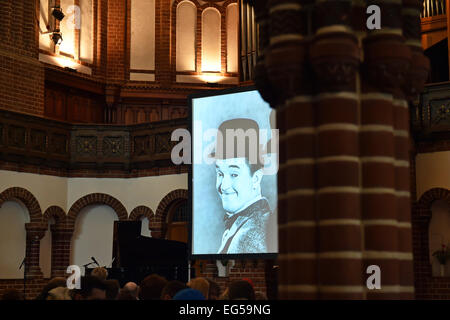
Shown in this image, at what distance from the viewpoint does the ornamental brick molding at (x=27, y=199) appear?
47.6 feet

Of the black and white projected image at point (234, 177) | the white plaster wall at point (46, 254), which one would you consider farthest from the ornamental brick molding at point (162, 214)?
the white plaster wall at point (46, 254)

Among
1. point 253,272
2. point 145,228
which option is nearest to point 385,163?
point 253,272

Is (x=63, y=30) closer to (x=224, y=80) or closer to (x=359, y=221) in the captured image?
(x=224, y=80)

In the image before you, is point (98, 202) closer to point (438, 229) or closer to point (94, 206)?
point (94, 206)

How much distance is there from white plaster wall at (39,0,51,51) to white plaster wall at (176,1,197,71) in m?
3.62

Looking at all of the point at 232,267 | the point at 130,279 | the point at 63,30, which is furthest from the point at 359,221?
the point at 63,30

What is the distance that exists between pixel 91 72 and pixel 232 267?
6983 millimetres

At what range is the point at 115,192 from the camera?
1598 cm

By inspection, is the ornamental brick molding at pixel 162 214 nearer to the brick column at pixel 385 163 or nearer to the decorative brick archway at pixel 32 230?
the decorative brick archway at pixel 32 230

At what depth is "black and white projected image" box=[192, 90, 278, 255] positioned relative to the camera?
13.0m

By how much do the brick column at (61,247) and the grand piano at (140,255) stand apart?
2855 millimetres

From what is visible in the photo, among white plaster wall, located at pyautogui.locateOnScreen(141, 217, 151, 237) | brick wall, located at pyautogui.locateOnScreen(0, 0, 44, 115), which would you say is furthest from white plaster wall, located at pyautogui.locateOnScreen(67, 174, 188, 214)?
brick wall, located at pyautogui.locateOnScreen(0, 0, 44, 115)

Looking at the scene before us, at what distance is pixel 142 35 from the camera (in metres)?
19.5

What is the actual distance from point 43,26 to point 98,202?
14.3 feet
